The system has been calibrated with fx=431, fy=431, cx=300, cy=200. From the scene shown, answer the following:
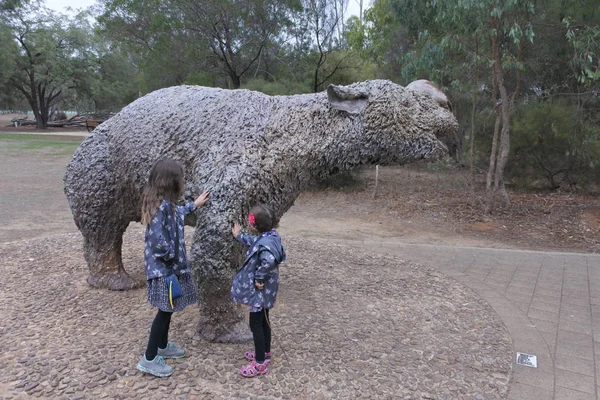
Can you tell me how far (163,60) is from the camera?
46.7 ft

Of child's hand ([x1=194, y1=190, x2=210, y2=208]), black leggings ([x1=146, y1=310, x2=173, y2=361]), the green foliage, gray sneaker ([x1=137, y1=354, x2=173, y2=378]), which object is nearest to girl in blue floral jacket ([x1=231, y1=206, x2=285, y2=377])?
child's hand ([x1=194, y1=190, x2=210, y2=208])

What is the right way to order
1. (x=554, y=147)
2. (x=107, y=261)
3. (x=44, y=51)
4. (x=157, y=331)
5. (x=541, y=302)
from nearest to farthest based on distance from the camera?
1. (x=157, y=331)
2. (x=107, y=261)
3. (x=541, y=302)
4. (x=554, y=147)
5. (x=44, y=51)

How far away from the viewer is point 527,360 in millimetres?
3342

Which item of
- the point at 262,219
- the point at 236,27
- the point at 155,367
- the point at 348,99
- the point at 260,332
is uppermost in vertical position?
the point at 236,27

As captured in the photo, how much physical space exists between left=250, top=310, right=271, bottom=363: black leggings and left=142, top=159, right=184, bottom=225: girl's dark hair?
913 mm

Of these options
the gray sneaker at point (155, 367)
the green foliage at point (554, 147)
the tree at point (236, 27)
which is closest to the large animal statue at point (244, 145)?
the gray sneaker at point (155, 367)

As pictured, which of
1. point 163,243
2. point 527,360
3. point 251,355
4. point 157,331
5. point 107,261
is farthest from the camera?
point 107,261

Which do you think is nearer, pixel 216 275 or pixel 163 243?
pixel 163 243

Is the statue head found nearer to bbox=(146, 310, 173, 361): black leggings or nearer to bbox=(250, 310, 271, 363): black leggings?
bbox=(250, 310, 271, 363): black leggings

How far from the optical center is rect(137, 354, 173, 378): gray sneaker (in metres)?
2.82

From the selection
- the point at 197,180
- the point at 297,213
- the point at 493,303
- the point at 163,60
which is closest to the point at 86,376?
the point at 197,180

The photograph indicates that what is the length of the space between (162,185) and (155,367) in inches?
47.7

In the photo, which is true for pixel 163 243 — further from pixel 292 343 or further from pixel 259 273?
pixel 292 343

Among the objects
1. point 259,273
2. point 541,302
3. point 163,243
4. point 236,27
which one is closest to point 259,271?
point 259,273
